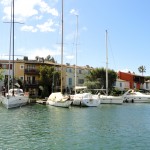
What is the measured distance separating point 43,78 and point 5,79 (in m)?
10.8

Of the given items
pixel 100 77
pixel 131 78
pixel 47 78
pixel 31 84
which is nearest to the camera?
pixel 47 78

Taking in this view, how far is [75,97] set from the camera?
68.0 meters

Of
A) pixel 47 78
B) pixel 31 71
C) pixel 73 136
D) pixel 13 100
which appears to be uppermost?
pixel 31 71

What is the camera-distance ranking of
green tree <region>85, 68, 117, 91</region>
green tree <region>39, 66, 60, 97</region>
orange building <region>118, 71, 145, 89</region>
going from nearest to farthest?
green tree <region>39, 66, 60, 97</region> < green tree <region>85, 68, 117, 91</region> < orange building <region>118, 71, 145, 89</region>

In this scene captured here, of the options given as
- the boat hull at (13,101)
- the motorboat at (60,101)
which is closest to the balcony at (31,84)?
the motorboat at (60,101)

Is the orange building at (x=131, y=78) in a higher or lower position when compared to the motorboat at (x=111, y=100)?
higher

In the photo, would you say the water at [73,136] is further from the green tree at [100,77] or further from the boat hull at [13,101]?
the green tree at [100,77]

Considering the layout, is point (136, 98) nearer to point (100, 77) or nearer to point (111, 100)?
point (111, 100)

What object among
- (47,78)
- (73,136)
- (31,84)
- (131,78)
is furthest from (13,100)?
(131,78)

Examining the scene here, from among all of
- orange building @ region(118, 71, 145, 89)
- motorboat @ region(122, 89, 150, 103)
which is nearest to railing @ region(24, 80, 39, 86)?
motorboat @ region(122, 89, 150, 103)

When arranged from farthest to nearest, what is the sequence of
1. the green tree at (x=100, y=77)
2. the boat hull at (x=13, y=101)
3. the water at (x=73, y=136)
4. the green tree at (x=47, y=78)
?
the green tree at (x=100, y=77)
the green tree at (x=47, y=78)
the boat hull at (x=13, y=101)
the water at (x=73, y=136)

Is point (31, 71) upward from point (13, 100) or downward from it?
upward

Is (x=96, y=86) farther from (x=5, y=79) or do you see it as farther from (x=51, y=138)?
(x=51, y=138)

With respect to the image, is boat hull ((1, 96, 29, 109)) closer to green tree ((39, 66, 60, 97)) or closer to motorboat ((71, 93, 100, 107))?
motorboat ((71, 93, 100, 107))
